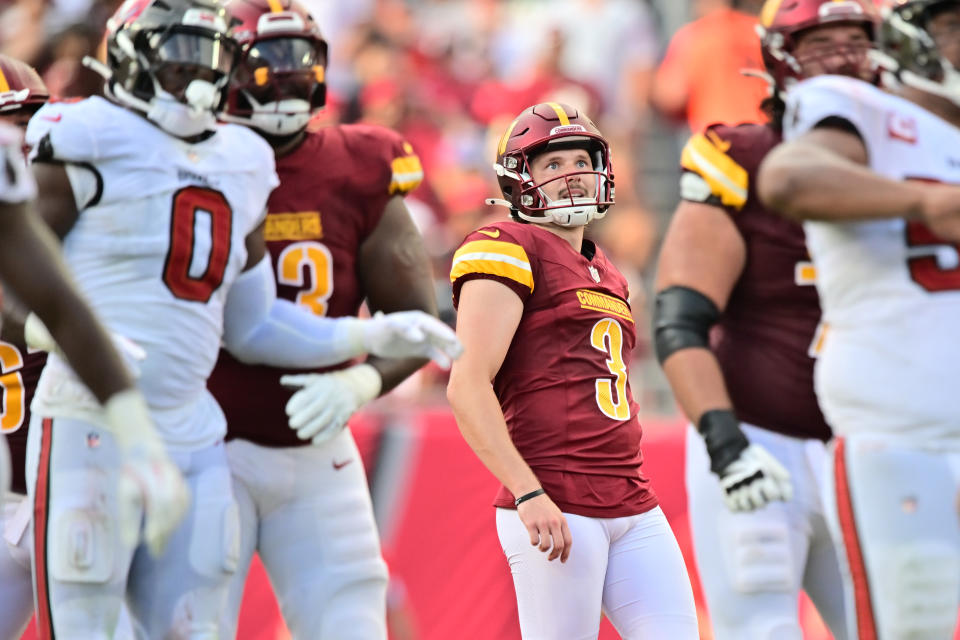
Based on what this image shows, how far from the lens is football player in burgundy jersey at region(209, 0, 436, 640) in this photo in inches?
159

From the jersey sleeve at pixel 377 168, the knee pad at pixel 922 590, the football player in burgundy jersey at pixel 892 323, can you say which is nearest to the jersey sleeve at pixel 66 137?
the jersey sleeve at pixel 377 168

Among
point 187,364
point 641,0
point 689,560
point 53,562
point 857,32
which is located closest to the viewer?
point 53,562

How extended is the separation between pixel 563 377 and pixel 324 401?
0.64 meters

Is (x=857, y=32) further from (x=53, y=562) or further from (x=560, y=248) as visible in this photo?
(x=53, y=562)

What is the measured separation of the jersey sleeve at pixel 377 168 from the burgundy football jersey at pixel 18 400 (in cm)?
103

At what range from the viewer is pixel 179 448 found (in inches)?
136

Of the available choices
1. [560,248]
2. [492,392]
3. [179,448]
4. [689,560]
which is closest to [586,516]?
[492,392]

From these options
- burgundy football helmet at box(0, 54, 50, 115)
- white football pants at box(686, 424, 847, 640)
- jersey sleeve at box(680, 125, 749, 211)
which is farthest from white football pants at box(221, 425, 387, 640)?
jersey sleeve at box(680, 125, 749, 211)

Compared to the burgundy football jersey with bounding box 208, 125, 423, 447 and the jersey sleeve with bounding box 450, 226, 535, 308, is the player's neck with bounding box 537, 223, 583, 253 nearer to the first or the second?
the jersey sleeve with bounding box 450, 226, 535, 308

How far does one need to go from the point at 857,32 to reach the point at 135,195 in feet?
6.61

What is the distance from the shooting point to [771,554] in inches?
152

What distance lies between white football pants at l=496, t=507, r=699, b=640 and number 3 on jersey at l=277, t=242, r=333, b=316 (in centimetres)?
95

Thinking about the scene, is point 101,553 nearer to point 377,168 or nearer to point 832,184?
point 377,168

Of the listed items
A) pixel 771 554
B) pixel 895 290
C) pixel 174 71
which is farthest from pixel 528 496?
pixel 174 71
